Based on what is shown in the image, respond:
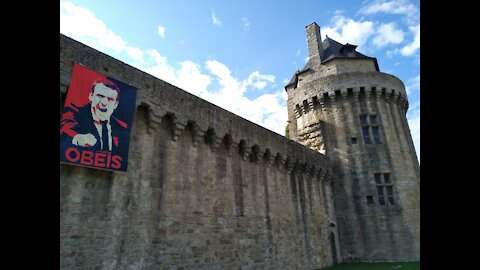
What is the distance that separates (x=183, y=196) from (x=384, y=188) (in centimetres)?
1252

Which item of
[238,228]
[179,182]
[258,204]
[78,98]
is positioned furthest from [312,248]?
[78,98]

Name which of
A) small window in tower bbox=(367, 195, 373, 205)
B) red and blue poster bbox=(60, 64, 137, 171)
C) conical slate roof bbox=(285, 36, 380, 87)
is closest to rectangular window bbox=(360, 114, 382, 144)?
small window in tower bbox=(367, 195, 373, 205)

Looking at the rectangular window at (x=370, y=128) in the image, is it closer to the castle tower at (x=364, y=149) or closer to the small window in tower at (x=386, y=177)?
the castle tower at (x=364, y=149)

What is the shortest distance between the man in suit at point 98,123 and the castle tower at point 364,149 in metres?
12.6

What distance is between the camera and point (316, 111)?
63.5 ft

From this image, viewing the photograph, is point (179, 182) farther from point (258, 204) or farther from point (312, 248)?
point (312, 248)

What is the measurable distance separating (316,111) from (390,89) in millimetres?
4747

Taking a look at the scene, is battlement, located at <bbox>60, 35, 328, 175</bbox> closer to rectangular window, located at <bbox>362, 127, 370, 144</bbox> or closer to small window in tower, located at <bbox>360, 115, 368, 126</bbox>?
rectangular window, located at <bbox>362, 127, 370, 144</bbox>

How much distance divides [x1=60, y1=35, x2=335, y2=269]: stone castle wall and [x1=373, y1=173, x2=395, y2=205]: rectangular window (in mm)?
4965

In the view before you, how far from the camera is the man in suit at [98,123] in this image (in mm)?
7352

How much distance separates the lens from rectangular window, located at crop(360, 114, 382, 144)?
714 inches

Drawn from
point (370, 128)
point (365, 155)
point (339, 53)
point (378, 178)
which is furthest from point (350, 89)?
point (378, 178)
